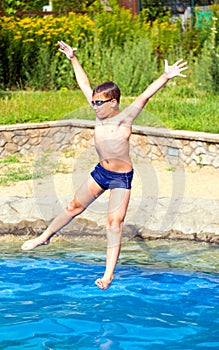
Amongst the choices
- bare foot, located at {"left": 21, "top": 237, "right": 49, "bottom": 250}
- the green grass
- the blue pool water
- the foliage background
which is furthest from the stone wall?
bare foot, located at {"left": 21, "top": 237, "right": 49, "bottom": 250}

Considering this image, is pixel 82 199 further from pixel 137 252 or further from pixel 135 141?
pixel 135 141

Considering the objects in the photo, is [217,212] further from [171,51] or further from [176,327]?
[171,51]

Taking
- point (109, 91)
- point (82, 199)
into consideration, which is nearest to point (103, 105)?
point (109, 91)

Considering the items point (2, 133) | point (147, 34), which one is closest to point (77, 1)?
point (147, 34)

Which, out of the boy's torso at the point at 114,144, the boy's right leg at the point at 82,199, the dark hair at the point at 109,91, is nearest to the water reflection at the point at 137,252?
the boy's right leg at the point at 82,199

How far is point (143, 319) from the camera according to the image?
5.67 meters

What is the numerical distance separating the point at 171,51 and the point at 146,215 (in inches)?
342

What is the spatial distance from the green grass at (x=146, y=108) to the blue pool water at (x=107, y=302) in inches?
143

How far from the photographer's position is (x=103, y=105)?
5562mm

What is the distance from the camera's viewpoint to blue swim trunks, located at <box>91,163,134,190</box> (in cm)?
566

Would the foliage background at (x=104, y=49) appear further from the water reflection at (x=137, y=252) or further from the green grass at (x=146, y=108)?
the water reflection at (x=137, y=252)

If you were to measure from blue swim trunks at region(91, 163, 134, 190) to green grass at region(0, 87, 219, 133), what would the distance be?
4637mm

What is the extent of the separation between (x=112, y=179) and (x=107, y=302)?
1.02 meters

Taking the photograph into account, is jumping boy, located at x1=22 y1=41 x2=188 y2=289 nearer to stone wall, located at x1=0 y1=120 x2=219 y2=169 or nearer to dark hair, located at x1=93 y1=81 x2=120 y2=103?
dark hair, located at x1=93 y1=81 x2=120 y2=103
